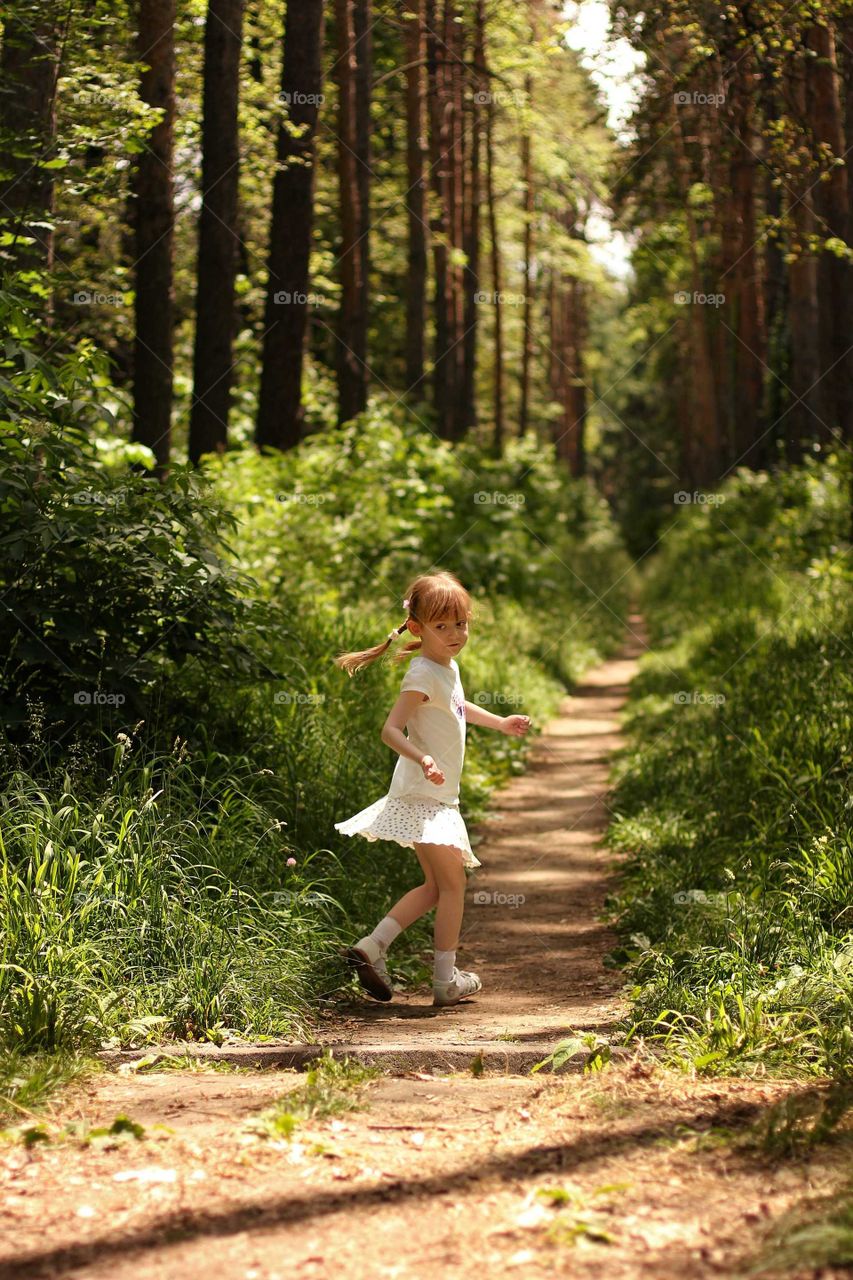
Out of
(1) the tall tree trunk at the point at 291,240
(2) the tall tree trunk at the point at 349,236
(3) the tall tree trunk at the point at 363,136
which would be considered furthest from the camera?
(3) the tall tree trunk at the point at 363,136

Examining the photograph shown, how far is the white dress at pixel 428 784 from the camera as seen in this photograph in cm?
563

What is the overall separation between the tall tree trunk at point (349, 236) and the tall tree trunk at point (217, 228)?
12.9ft

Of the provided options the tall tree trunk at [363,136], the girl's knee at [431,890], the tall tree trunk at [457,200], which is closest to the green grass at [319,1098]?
the girl's knee at [431,890]

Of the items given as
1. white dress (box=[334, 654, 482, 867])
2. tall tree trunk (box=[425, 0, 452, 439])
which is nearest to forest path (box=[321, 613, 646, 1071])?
white dress (box=[334, 654, 482, 867])

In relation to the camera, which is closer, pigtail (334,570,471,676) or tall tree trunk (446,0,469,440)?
pigtail (334,570,471,676)

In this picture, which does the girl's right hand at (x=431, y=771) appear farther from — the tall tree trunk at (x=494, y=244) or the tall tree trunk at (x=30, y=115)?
the tall tree trunk at (x=494, y=244)

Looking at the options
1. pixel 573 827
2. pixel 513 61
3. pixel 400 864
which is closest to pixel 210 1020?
pixel 400 864

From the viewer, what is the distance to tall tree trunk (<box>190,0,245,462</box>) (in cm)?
1243

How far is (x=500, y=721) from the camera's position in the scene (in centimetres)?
582

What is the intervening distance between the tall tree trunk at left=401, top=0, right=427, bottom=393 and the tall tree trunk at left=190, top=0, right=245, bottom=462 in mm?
7239

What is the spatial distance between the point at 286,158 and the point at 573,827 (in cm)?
898

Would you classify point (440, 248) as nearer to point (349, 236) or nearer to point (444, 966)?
point (349, 236)

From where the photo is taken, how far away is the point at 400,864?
7312 mm

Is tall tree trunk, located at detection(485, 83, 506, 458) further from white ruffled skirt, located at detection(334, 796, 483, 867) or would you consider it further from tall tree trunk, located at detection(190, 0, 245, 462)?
white ruffled skirt, located at detection(334, 796, 483, 867)
